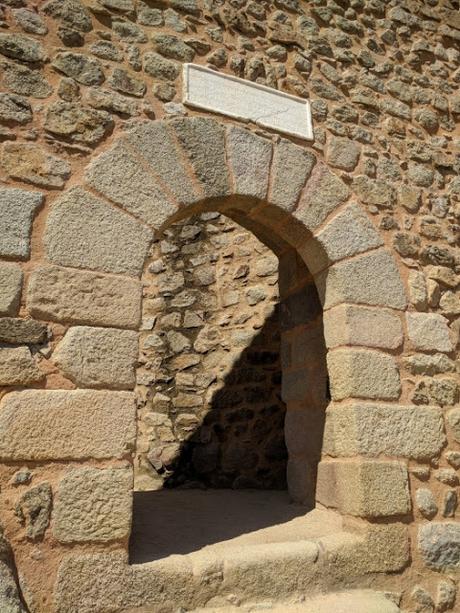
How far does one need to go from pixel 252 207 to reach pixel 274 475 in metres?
2.64

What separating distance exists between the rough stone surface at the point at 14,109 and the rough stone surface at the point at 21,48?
23 cm

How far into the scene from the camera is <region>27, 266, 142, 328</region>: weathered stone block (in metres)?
2.37

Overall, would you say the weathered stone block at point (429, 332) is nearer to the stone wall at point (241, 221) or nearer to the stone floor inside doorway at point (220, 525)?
the stone wall at point (241, 221)

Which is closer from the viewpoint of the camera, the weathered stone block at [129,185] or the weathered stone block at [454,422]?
the weathered stone block at [129,185]

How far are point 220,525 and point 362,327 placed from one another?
1370 millimetres

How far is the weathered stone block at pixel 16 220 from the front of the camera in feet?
7.76

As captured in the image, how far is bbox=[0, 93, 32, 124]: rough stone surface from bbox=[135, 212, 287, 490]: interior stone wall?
307 centimetres

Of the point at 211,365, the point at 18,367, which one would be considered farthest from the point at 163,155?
the point at 211,365

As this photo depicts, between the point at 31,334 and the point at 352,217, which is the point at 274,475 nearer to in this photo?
the point at 352,217

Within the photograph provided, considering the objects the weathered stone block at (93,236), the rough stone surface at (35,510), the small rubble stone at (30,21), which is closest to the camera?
the rough stone surface at (35,510)

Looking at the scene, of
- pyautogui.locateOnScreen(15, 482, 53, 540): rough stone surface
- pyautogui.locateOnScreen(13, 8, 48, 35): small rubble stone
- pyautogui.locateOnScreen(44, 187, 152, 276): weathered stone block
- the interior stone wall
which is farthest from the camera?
the interior stone wall

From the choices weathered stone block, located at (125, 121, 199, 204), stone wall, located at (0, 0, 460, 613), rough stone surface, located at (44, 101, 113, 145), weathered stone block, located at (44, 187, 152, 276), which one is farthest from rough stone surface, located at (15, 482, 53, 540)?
rough stone surface, located at (44, 101, 113, 145)

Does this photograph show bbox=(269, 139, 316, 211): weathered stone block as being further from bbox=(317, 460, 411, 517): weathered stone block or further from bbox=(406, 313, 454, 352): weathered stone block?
bbox=(317, 460, 411, 517): weathered stone block

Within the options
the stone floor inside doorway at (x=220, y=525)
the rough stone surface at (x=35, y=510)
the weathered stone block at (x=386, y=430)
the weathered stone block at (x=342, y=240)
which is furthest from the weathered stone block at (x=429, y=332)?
the rough stone surface at (x=35, y=510)
